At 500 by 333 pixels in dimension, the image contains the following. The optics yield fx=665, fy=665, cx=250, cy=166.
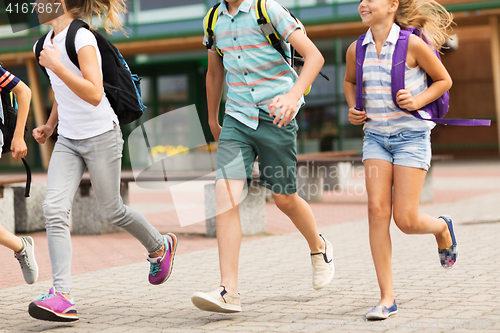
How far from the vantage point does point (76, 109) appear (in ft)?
12.0

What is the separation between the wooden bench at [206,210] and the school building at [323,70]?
45.5ft

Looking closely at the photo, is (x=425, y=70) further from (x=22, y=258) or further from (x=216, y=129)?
(x=22, y=258)

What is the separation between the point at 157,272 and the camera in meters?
4.21

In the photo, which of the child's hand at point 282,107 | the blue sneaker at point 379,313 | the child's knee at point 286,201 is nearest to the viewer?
the child's hand at point 282,107

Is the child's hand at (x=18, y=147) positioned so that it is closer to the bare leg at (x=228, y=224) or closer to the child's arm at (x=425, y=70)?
the bare leg at (x=228, y=224)

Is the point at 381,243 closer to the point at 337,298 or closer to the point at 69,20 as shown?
the point at 337,298

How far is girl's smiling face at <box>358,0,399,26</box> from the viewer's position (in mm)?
3643

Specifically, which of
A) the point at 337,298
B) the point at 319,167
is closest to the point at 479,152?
the point at 319,167

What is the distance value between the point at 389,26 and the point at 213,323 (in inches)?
74.7

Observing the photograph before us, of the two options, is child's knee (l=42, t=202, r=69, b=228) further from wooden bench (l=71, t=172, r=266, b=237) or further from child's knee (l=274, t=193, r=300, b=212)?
wooden bench (l=71, t=172, r=266, b=237)

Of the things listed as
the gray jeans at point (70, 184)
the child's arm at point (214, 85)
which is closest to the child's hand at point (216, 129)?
the child's arm at point (214, 85)

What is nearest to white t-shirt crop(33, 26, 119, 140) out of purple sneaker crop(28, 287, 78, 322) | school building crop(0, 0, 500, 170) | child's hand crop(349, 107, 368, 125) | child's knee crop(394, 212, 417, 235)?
purple sneaker crop(28, 287, 78, 322)

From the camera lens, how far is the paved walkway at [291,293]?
353 centimetres

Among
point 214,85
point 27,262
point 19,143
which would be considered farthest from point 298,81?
point 27,262
